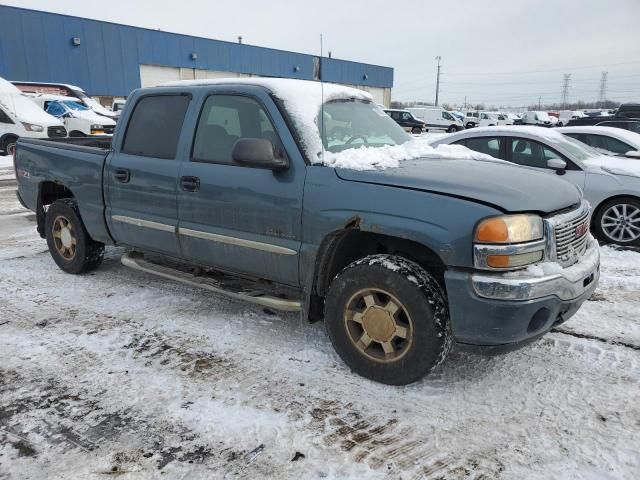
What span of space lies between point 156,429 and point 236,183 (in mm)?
1722

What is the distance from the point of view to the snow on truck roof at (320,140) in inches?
135

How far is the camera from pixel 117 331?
4.00 m

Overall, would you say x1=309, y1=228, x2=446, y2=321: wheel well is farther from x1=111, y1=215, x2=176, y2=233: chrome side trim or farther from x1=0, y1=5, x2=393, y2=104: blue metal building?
x1=0, y1=5, x2=393, y2=104: blue metal building

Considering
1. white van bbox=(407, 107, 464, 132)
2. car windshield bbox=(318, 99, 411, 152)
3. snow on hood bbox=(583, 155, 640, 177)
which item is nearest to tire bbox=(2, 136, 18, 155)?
car windshield bbox=(318, 99, 411, 152)

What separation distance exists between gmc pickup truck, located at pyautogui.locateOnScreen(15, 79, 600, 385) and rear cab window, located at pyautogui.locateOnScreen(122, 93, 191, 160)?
1cm

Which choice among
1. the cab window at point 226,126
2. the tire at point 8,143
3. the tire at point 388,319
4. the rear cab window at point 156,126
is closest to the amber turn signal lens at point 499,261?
the tire at point 388,319

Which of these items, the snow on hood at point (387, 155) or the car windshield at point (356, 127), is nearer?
the snow on hood at point (387, 155)

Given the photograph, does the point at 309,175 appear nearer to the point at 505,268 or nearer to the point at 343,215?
the point at 343,215

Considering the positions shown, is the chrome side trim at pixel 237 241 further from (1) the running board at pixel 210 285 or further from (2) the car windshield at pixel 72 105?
(2) the car windshield at pixel 72 105

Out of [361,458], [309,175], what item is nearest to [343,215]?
[309,175]

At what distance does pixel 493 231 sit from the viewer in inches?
108

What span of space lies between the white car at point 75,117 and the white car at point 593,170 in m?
16.3

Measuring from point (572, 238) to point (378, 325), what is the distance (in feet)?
4.30

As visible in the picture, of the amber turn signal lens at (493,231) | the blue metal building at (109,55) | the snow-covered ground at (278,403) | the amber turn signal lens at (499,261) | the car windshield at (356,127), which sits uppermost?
the blue metal building at (109,55)
